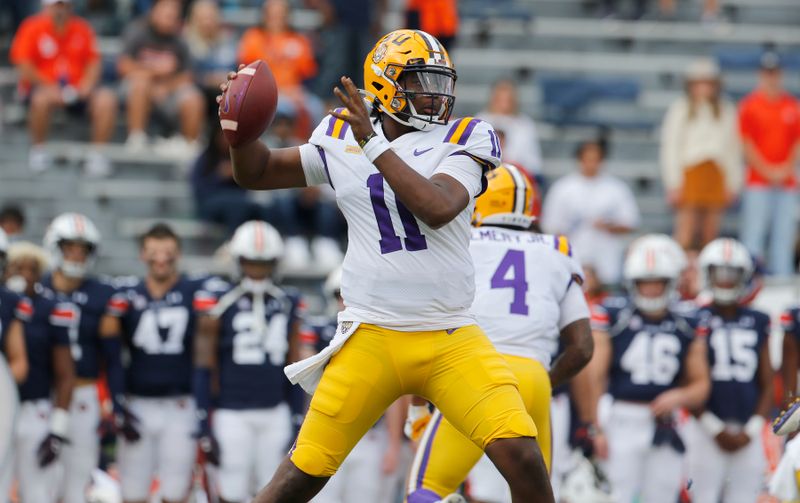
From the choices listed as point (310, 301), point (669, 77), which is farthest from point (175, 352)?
point (669, 77)

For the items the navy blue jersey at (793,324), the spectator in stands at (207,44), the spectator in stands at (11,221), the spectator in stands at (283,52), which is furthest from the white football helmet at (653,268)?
the spectator in stands at (207,44)

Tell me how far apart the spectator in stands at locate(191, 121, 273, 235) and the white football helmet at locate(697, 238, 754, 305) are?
3.83 metres

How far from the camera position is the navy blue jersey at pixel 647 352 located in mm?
9188

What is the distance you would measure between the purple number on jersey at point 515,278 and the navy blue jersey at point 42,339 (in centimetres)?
321

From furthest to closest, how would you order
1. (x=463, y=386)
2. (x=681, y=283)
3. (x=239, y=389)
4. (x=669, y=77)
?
(x=669, y=77) → (x=681, y=283) → (x=239, y=389) → (x=463, y=386)

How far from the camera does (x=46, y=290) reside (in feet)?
29.8

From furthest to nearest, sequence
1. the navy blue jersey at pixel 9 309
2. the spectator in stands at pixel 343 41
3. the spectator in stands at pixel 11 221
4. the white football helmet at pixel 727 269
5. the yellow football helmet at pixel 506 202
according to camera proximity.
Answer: the spectator in stands at pixel 343 41, the spectator in stands at pixel 11 221, the white football helmet at pixel 727 269, the navy blue jersey at pixel 9 309, the yellow football helmet at pixel 506 202

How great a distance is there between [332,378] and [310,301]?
625cm

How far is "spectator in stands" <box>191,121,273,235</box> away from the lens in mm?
11781

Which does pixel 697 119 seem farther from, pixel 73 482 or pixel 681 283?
pixel 73 482

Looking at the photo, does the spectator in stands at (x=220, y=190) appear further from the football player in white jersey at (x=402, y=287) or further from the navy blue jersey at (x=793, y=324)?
the football player in white jersey at (x=402, y=287)

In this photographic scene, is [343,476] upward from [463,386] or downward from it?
downward

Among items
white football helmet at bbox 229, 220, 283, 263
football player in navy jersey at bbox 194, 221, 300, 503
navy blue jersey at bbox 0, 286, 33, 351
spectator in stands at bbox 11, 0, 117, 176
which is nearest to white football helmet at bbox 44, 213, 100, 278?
navy blue jersey at bbox 0, 286, 33, 351

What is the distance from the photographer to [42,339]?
29.0 ft
